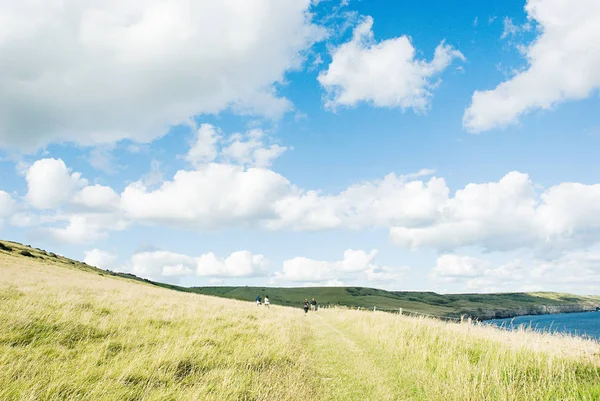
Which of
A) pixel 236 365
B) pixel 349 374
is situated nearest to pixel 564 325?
pixel 349 374

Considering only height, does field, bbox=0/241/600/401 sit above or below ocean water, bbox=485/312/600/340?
above

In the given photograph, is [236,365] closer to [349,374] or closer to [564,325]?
[349,374]

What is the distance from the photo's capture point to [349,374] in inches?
398

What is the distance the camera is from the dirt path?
8.25 meters

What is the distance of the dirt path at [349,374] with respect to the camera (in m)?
8.25

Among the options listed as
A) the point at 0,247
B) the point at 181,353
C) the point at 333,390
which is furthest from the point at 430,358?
the point at 0,247

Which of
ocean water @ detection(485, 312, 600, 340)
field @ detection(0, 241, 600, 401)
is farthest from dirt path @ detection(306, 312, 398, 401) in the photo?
ocean water @ detection(485, 312, 600, 340)

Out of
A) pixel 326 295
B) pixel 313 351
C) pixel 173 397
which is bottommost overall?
pixel 326 295

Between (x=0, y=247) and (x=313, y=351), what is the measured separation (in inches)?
3328

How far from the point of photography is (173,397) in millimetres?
6215

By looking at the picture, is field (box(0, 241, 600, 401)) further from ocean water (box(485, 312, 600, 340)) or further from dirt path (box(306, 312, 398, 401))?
ocean water (box(485, 312, 600, 340))

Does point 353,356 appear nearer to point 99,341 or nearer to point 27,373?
point 99,341

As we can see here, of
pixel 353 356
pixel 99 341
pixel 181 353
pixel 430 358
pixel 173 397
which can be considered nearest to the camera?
pixel 173 397

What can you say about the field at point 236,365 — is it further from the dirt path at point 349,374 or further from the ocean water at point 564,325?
the ocean water at point 564,325
